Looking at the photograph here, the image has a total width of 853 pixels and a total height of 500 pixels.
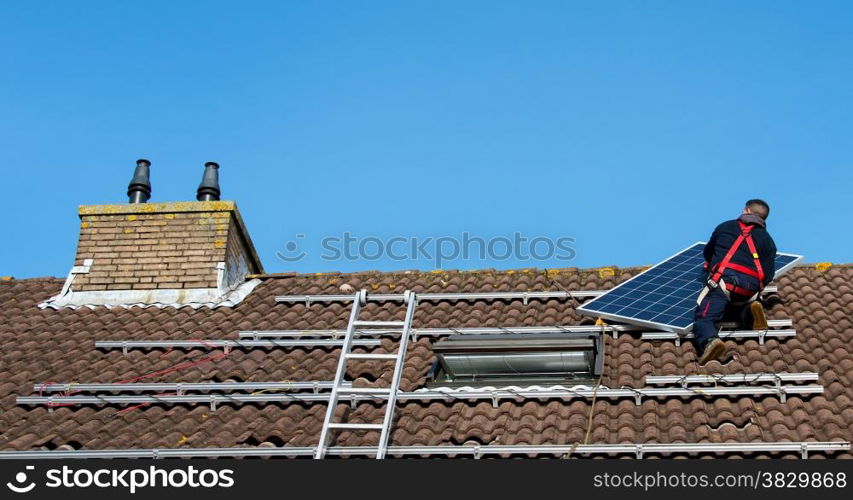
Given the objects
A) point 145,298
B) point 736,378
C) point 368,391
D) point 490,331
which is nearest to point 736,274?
point 736,378

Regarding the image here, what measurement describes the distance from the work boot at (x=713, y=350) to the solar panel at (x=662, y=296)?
2.06 feet

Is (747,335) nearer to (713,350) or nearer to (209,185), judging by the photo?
(713,350)

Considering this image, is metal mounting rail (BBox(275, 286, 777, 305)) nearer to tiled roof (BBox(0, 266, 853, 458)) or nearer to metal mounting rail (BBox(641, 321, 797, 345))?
tiled roof (BBox(0, 266, 853, 458))

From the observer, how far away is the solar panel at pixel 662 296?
11582mm

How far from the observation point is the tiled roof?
31.9 feet

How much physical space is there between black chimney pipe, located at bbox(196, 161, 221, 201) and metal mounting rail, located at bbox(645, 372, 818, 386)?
6866mm

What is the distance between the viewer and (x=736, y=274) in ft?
36.6

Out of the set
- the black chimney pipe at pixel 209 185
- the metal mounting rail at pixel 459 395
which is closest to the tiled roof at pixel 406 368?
the metal mounting rail at pixel 459 395

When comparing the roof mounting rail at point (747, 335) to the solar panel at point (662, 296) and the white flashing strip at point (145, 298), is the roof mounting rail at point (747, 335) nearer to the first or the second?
the solar panel at point (662, 296)

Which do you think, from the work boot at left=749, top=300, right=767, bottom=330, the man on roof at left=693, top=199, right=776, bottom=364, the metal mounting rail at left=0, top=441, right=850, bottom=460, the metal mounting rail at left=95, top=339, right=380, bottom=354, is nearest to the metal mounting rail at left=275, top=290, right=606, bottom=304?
the metal mounting rail at left=95, top=339, right=380, bottom=354

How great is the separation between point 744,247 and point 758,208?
57cm

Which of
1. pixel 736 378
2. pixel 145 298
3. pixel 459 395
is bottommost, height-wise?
pixel 459 395

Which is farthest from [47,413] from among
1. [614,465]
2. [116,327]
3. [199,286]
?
[614,465]

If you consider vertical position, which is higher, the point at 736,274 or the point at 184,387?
the point at 736,274
